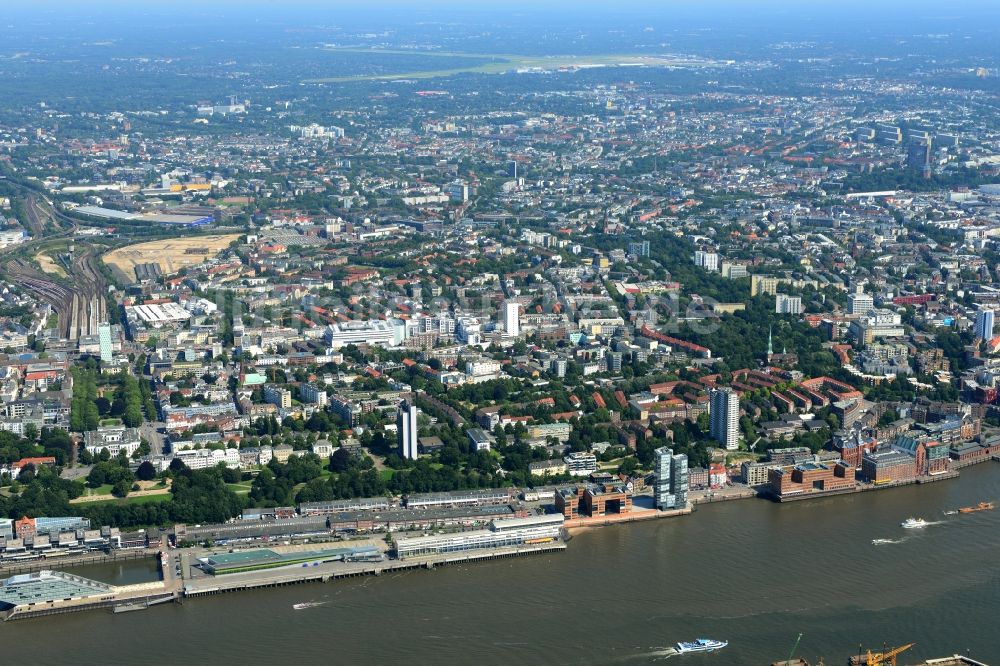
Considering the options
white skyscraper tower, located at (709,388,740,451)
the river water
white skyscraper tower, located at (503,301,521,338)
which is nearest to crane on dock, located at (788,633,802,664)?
the river water

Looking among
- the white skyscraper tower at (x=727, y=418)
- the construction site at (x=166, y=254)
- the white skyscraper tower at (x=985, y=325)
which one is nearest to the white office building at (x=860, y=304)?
the white skyscraper tower at (x=985, y=325)

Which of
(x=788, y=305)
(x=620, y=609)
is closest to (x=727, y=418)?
(x=620, y=609)

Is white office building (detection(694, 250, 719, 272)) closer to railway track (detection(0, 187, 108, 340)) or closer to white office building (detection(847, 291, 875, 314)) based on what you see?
white office building (detection(847, 291, 875, 314))

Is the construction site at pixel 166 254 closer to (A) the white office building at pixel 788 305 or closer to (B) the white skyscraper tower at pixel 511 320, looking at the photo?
(B) the white skyscraper tower at pixel 511 320

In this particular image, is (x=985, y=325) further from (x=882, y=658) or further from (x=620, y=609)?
(x=882, y=658)

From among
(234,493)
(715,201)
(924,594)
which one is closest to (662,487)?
(924,594)

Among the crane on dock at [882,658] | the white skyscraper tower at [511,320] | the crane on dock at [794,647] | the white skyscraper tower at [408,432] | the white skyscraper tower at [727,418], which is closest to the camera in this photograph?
the crane on dock at [882,658]
